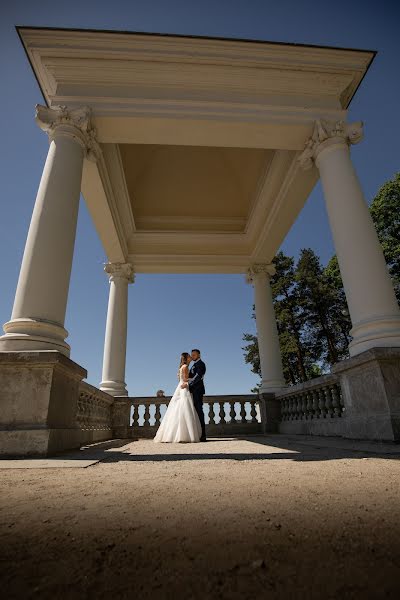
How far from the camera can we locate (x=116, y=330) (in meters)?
14.7

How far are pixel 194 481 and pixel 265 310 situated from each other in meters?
13.7

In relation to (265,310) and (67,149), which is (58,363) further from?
(265,310)

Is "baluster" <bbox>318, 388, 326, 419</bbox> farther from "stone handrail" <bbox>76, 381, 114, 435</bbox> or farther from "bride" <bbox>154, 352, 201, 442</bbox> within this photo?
"stone handrail" <bbox>76, 381, 114, 435</bbox>

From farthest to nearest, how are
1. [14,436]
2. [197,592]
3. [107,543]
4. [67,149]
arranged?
[67,149]
[14,436]
[107,543]
[197,592]

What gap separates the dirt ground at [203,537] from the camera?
3.57 ft

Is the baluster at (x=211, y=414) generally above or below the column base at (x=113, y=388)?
below

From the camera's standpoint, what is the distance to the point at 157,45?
348 inches

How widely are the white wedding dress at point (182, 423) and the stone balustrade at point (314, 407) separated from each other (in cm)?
375

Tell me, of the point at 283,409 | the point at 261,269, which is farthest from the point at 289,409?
the point at 261,269

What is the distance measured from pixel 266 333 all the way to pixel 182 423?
7.25 meters

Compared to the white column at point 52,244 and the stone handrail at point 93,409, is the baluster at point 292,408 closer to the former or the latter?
the stone handrail at point 93,409

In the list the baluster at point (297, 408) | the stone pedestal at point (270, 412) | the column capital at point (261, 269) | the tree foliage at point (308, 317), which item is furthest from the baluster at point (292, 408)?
the tree foliage at point (308, 317)

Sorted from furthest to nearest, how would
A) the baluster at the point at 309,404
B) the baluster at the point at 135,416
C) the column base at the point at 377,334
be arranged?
the baluster at the point at 135,416 → the baluster at the point at 309,404 → the column base at the point at 377,334

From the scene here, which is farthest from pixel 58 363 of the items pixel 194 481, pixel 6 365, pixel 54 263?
pixel 194 481
